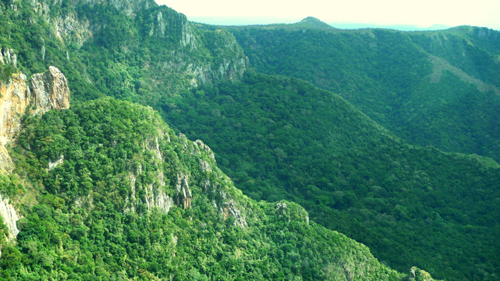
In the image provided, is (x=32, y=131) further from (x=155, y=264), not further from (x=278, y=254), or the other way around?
(x=278, y=254)

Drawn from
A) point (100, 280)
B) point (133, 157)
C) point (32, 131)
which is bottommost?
→ point (100, 280)

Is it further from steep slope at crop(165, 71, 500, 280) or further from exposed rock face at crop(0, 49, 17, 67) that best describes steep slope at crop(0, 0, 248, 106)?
steep slope at crop(165, 71, 500, 280)

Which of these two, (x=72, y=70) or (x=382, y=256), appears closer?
(x=382, y=256)

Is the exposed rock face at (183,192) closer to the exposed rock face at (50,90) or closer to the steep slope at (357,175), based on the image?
the exposed rock face at (50,90)

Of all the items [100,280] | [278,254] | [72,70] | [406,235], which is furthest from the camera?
[72,70]

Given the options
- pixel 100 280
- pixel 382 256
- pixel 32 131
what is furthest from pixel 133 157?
pixel 382 256

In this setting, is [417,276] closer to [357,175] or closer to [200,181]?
[200,181]

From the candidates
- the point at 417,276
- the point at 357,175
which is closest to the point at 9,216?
the point at 417,276
